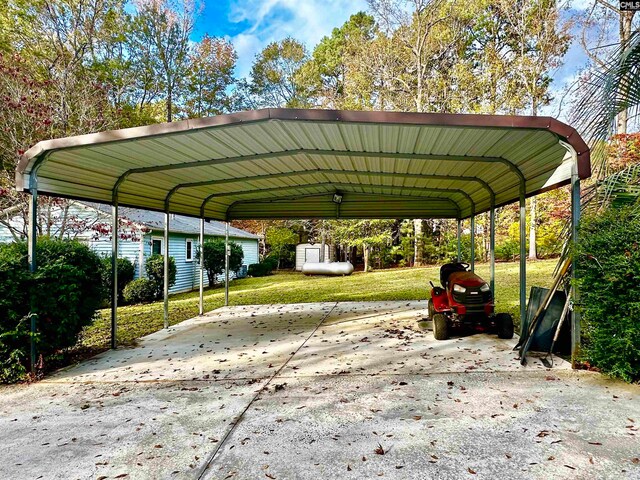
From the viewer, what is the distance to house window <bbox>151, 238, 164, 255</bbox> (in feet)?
40.2

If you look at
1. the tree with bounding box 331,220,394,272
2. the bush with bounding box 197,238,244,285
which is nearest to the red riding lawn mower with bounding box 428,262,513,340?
the bush with bounding box 197,238,244,285

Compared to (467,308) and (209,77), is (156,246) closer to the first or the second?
(209,77)

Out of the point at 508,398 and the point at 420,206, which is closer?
the point at 508,398

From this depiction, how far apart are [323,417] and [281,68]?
74.7 ft

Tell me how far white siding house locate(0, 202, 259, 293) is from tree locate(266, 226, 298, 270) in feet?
11.0

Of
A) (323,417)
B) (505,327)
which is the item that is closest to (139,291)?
(323,417)

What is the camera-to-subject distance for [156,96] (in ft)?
51.0

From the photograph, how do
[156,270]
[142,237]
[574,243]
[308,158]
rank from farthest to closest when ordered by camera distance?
1. [156,270]
2. [142,237]
3. [308,158]
4. [574,243]

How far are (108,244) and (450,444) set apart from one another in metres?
12.2

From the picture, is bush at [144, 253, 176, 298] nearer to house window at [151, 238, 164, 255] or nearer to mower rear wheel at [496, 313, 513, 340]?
house window at [151, 238, 164, 255]

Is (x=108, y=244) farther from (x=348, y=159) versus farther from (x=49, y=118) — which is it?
(x=348, y=159)

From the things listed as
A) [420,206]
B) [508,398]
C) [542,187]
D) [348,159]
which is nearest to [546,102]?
[420,206]

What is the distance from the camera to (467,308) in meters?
4.94

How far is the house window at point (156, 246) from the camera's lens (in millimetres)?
12258
